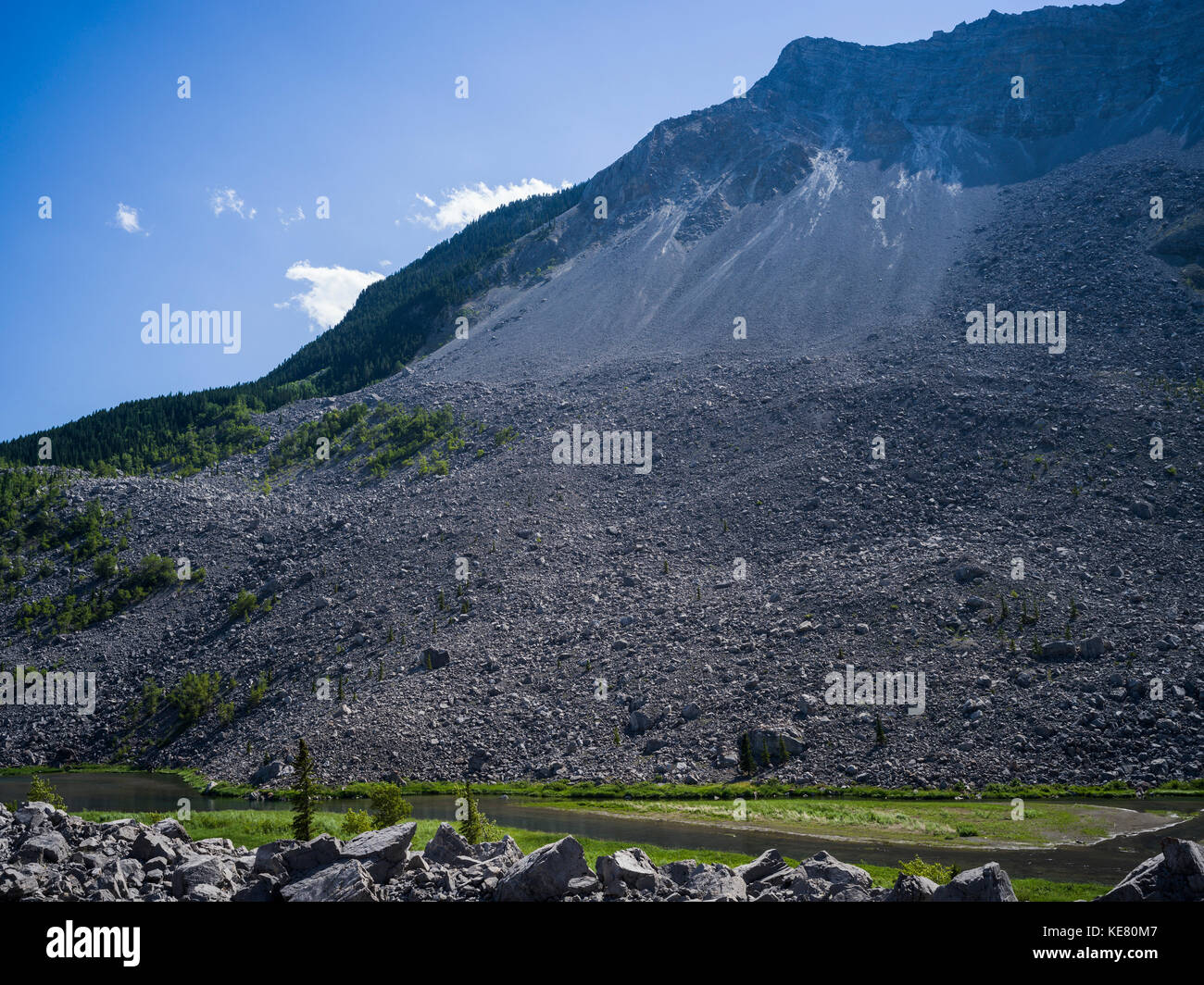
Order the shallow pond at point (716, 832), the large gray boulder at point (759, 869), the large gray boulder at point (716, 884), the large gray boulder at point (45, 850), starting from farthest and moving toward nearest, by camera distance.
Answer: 1. the shallow pond at point (716, 832)
2. the large gray boulder at point (45, 850)
3. the large gray boulder at point (759, 869)
4. the large gray boulder at point (716, 884)

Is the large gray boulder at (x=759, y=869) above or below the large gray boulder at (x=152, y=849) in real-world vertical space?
below

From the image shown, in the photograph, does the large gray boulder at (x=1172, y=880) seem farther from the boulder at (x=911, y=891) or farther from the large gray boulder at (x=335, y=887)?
the large gray boulder at (x=335, y=887)

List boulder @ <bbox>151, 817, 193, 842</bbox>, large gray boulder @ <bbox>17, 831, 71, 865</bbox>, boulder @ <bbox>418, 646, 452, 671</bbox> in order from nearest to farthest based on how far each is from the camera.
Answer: large gray boulder @ <bbox>17, 831, 71, 865</bbox>, boulder @ <bbox>151, 817, 193, 842</bbox>, boulder @ <bbox>418, 646, 452, 671</bbox>

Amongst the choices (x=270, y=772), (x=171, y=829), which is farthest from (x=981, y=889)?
(x=270, y=772)

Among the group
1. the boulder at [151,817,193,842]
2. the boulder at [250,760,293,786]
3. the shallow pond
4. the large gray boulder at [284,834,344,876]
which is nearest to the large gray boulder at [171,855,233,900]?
the large gray boulder at [284,834,344,876]

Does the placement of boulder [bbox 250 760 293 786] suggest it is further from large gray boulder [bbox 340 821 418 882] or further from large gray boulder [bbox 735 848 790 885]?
large gray boulder [bbox 735 848 790 885]

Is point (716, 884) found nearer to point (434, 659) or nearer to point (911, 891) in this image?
point (911, 891)

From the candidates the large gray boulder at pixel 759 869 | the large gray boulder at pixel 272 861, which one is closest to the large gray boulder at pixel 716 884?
the large gray boulder at pixel 759 869

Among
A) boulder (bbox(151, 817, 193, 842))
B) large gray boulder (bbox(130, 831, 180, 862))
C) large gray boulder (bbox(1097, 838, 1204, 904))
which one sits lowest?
boulder (bbox(151, 817, 193, 842))
